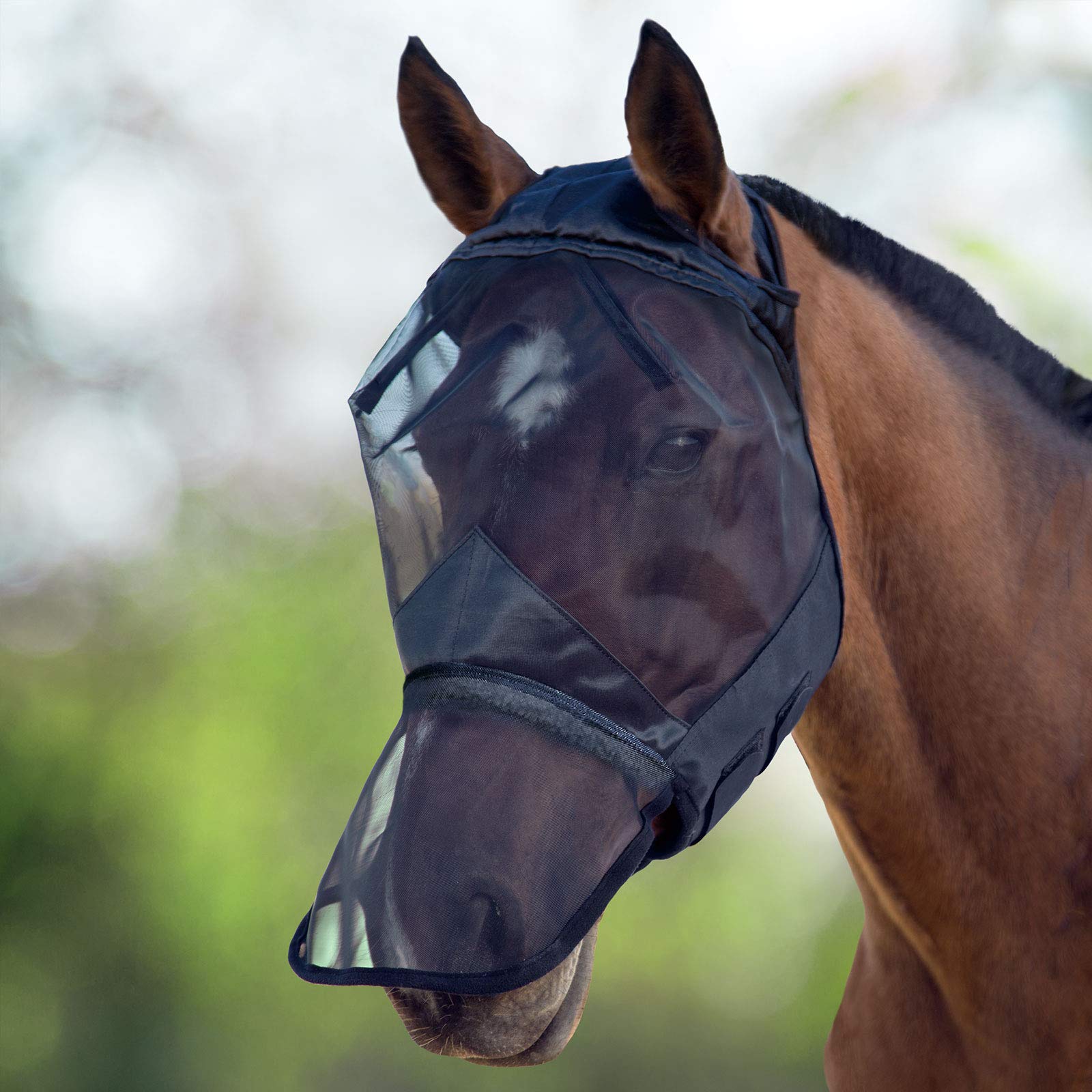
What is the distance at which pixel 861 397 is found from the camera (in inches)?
46.5

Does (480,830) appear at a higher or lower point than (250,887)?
higher

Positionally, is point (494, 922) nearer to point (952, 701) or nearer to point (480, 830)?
point (480, 830)

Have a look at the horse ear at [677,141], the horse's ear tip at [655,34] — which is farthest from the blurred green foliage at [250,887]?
the horse's ear tip at [655,34]

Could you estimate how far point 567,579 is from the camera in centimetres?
87

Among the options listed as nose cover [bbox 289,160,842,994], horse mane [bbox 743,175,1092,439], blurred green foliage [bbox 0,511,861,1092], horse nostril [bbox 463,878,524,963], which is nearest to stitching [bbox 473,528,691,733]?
nose cover [bbox 289,160,842,994]

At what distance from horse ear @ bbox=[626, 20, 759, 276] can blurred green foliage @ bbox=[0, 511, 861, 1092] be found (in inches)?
178

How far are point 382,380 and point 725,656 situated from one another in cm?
50

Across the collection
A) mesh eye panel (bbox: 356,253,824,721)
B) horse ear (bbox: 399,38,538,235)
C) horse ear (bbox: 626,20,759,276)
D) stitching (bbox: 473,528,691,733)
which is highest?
horse ear (bbox: 399,38,538,235)

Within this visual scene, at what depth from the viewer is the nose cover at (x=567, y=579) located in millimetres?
798

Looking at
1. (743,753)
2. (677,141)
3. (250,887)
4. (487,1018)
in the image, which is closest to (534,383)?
(677,141)

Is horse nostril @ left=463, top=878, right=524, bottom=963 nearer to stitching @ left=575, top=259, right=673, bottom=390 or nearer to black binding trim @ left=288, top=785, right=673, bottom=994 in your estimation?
black binding trim @ left=288, top=785, right=673, bottom=994

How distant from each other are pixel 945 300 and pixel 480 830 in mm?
1077

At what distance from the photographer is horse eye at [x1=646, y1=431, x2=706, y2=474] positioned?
3.01 feet

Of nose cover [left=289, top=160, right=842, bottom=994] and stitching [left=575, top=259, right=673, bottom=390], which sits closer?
nose cover [left=289, top=160, right=842, bottom=994]
